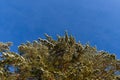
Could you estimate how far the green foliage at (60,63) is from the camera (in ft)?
60.3

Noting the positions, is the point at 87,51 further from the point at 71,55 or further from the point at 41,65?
the point at 41,65

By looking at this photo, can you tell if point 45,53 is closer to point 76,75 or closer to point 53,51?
point 53,51

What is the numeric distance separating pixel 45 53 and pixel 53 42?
1196 mm

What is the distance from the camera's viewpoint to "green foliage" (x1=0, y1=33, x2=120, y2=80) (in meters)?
18.4

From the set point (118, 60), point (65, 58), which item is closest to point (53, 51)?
point (65, 58)

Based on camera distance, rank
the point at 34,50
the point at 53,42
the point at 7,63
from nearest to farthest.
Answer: the point at 7,63, the point at 53,42, the point at 34,50

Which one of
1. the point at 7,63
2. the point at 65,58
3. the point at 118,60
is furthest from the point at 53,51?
the point at 118,60

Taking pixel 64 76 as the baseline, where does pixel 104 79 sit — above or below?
above

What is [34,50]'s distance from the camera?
24766mm

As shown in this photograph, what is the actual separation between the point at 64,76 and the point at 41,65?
180cm

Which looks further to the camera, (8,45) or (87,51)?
(87,51)

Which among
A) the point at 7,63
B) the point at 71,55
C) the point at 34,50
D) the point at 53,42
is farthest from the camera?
the point at 34,50

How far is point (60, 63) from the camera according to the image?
20.8 m

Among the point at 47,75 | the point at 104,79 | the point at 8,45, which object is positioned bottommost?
the point at 47,75
